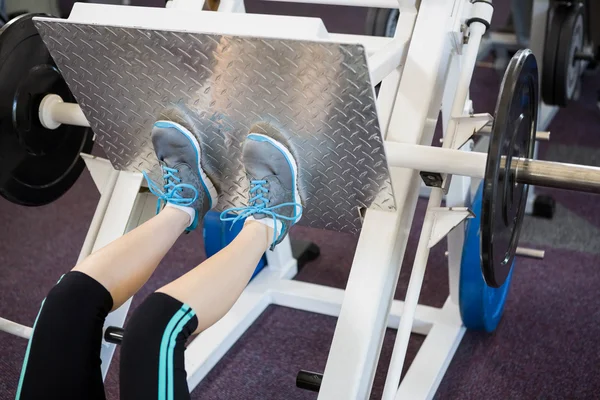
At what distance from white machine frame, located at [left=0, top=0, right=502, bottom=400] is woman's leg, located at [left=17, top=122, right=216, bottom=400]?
204mm

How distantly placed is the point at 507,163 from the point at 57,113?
0.95 metres

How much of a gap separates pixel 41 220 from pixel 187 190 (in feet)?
5.00

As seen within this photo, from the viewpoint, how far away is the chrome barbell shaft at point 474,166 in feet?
3.84

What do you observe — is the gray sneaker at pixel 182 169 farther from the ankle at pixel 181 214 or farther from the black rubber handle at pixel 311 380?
the black rubber handle at pixel 311 380

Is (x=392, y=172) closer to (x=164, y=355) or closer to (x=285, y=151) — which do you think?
(x=285, y=151)

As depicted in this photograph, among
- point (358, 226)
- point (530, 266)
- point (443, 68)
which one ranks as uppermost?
point (443, 68)

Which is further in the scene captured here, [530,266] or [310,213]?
[530,266]

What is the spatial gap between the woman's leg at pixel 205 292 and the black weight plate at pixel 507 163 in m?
0.37

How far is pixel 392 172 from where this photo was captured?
4.46 feet

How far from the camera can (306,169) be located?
4.22 ft

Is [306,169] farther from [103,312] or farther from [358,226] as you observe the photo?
[103,312]

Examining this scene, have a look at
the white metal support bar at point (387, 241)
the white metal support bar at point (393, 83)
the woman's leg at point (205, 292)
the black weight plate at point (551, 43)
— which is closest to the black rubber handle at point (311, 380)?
the white metal support bar at point (387, 241)

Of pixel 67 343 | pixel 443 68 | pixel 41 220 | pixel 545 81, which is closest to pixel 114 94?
pixel 67 343

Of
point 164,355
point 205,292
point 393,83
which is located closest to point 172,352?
point 164,355
